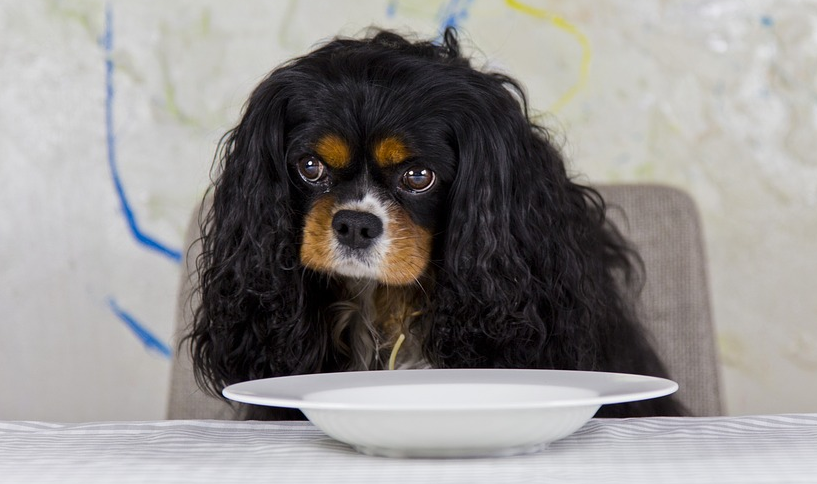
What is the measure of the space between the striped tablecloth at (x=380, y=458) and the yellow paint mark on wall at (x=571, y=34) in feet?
5.08

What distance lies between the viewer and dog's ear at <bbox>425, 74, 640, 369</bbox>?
50.1 inches

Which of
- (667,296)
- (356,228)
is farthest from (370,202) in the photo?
(667,296)

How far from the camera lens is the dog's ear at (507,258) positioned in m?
1.27

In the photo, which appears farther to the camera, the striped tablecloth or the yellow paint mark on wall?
the yellow paint mark on wall

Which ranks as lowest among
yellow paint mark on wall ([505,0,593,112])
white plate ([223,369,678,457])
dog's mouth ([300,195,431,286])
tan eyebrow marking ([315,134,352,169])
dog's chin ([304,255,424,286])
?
white plate ([223,369,678,457])

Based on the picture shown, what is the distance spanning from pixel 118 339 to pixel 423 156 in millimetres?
1498

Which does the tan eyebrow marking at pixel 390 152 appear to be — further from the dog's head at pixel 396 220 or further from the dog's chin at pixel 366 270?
the dog's chin at pixel 366 270

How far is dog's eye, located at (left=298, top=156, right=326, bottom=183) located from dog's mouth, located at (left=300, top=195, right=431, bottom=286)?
0.11ft

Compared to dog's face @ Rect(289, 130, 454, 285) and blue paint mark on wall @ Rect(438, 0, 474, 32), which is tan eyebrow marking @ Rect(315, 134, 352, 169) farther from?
blue paint mark on wall @ Rect(438, 0, 474, 32)

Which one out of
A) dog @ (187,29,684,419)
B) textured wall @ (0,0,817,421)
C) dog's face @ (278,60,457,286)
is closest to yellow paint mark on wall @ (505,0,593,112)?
textured wall @ (0,0,817,421)

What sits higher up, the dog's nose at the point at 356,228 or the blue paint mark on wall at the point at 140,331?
the dog's nose at the point at 356,228

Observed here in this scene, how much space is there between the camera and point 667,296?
169cm

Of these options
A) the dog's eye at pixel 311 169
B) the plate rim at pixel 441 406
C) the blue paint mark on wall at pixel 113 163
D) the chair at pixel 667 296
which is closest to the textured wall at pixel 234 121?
the blue paint mark on wall at pixel 113 163

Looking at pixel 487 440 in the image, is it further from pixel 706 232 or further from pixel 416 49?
pixel 706 232
